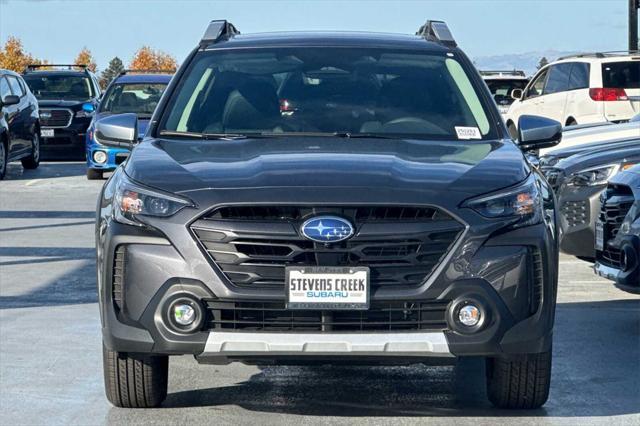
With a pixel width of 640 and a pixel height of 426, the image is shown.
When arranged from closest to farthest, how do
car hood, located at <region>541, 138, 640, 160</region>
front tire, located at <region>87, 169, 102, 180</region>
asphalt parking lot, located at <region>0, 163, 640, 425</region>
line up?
asphalt parking lot, located at <region>0, 163, 640, 425</region> < car hood, located at <region>541, 138, 640, 160</region> < front tire, located at <region>87, 169, 102, 180</region>

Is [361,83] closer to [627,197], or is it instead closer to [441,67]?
[441,67]

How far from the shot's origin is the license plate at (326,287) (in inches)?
222

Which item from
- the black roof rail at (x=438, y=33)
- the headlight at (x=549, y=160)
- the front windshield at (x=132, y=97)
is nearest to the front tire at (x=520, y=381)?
the black roof rail at (x=438, y=33)

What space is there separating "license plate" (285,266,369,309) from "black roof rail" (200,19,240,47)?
236cm

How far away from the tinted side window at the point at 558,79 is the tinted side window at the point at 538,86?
0.37 m

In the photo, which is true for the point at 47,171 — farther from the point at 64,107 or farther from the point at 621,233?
the point at 621,233

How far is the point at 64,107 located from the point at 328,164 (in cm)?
2046

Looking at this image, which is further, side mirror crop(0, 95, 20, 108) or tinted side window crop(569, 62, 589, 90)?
tinted side window crop(569, 62, 589, 90)

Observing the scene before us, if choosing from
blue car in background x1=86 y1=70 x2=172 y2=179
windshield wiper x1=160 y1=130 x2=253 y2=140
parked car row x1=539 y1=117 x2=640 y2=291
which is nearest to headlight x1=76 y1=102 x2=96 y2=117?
blue car in background x1=86 y1=70 x2=172 y2=179

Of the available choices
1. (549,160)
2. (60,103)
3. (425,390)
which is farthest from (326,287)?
(60,103)

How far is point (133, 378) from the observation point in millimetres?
6270

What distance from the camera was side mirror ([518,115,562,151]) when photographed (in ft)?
23.8

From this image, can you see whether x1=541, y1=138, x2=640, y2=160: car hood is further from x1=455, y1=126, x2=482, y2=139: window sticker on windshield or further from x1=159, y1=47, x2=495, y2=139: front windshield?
x1=455, y1=126, x2=482, y2=139: window sticker on windshield

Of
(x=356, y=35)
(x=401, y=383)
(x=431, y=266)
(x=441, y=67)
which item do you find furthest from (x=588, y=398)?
(x=356, y=35)
